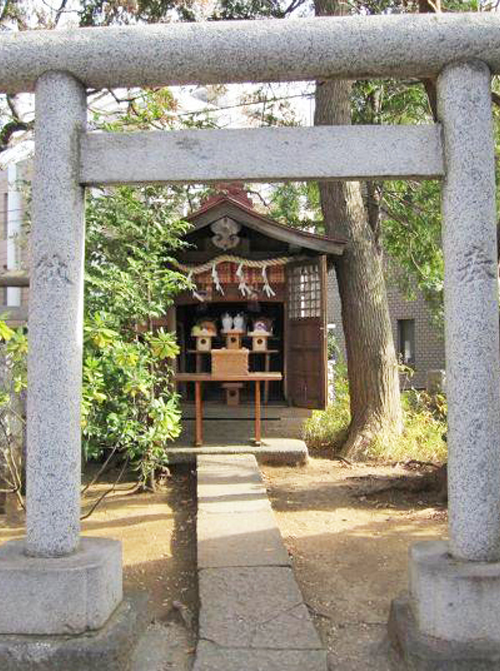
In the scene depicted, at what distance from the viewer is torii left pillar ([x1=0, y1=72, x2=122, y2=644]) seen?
373cm

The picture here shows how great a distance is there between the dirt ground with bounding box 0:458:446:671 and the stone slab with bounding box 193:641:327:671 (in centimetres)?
22

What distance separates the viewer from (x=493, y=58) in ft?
12.6

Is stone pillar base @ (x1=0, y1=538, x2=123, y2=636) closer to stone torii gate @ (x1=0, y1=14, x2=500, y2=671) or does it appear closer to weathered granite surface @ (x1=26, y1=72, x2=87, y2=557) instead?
stone torii gate @ (x1=0, y1=14, x2=500, y2=671)

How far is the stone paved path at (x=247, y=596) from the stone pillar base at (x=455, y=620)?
55cm

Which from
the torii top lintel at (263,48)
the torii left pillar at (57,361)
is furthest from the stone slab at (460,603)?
the torii top lintel at (263,48)

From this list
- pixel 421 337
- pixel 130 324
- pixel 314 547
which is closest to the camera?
pixel 314 547

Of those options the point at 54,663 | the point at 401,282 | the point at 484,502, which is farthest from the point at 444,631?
the point at 401,282

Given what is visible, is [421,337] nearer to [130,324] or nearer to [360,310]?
[360,310]

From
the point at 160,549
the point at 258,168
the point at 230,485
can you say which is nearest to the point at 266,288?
the point at 230,485

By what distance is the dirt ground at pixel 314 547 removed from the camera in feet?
13.6

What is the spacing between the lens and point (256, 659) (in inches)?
142

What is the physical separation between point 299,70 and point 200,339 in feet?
21.3

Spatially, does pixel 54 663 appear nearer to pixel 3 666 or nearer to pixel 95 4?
pixel 3 666

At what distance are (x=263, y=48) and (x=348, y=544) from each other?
4257 millimetres
